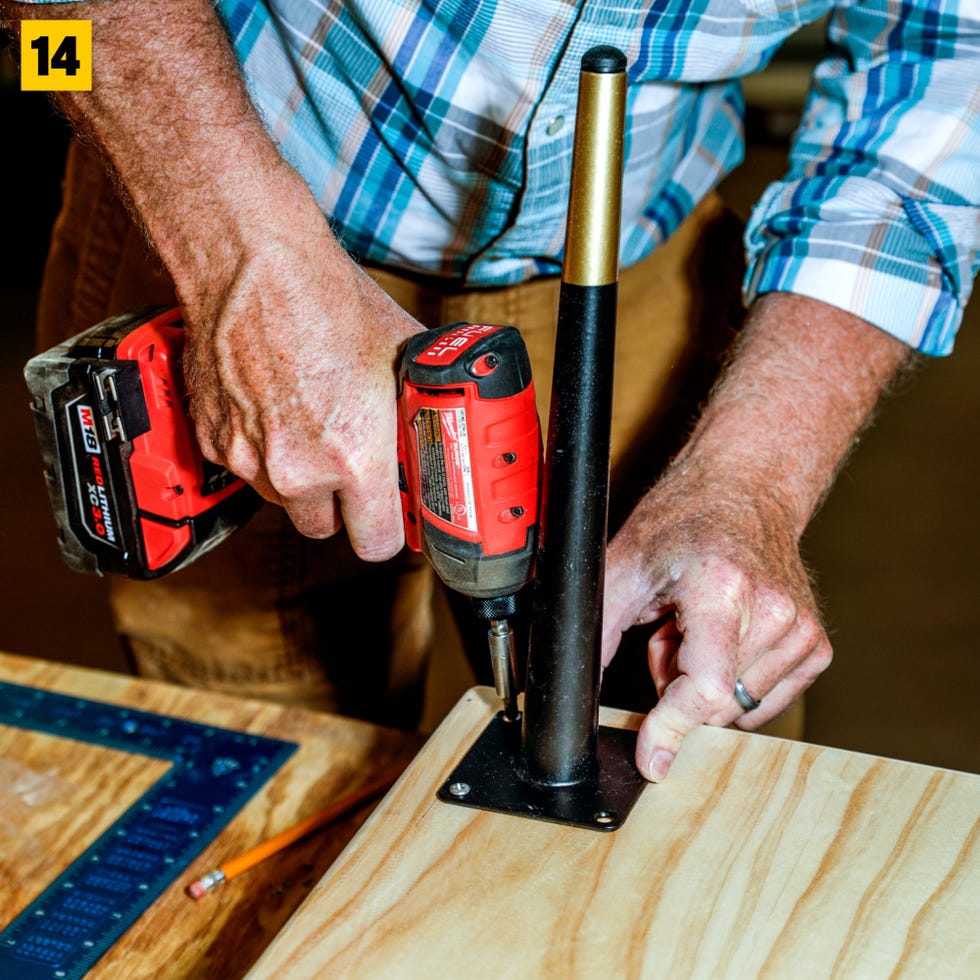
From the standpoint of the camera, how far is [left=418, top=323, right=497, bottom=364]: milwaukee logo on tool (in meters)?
0.72

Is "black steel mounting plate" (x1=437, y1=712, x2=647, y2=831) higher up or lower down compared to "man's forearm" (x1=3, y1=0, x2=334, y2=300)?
lower down

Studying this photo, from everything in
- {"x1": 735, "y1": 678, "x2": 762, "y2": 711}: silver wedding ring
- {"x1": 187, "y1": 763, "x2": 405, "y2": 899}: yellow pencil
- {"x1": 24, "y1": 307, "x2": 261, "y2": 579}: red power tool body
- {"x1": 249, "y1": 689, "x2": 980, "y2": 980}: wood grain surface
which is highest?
{"x1": 24, "y1": 307, "x2": 261, "y2": 579}: red power tool body

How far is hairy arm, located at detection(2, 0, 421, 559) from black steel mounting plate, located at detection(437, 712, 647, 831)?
0.57ft

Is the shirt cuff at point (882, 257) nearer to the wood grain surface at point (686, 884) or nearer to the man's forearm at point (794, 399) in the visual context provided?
the man's forearm at point (794, 399)

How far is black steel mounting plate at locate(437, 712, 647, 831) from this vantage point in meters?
0.74

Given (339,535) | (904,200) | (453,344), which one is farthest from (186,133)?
(904,200)

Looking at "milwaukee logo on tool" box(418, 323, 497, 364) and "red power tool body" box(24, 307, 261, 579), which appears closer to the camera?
"milwaukee logo on tool" box(418, 323, 497, 364)

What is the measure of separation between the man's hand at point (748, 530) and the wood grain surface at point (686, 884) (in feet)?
0.22

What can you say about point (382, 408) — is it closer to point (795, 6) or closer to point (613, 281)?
point (613, 281)

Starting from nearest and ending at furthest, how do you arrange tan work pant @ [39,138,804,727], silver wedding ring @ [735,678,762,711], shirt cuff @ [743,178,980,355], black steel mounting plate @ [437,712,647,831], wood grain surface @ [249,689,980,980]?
wood grain surface @ [249,689,980,980]
black steel mounting plate @ [437,712,647,831]
silver wedding ring @ [735,678,762,711]
shirt cuff @ [743,178,980,355]
tan work pant @ [39,138,804,727]

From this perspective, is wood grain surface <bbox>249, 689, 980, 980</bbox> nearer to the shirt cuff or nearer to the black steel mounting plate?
the black steel mounting plate

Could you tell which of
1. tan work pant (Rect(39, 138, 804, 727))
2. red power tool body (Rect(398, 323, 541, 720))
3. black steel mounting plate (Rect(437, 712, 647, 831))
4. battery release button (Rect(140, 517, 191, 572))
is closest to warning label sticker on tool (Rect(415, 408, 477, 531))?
red power tool body (Rect(398, 323, 541, 720))

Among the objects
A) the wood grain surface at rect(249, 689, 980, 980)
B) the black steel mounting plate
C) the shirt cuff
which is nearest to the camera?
the wood grain surface at rect(249, 689, 980, 980)

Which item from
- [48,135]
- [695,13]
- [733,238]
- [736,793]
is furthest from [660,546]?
[48,135]
